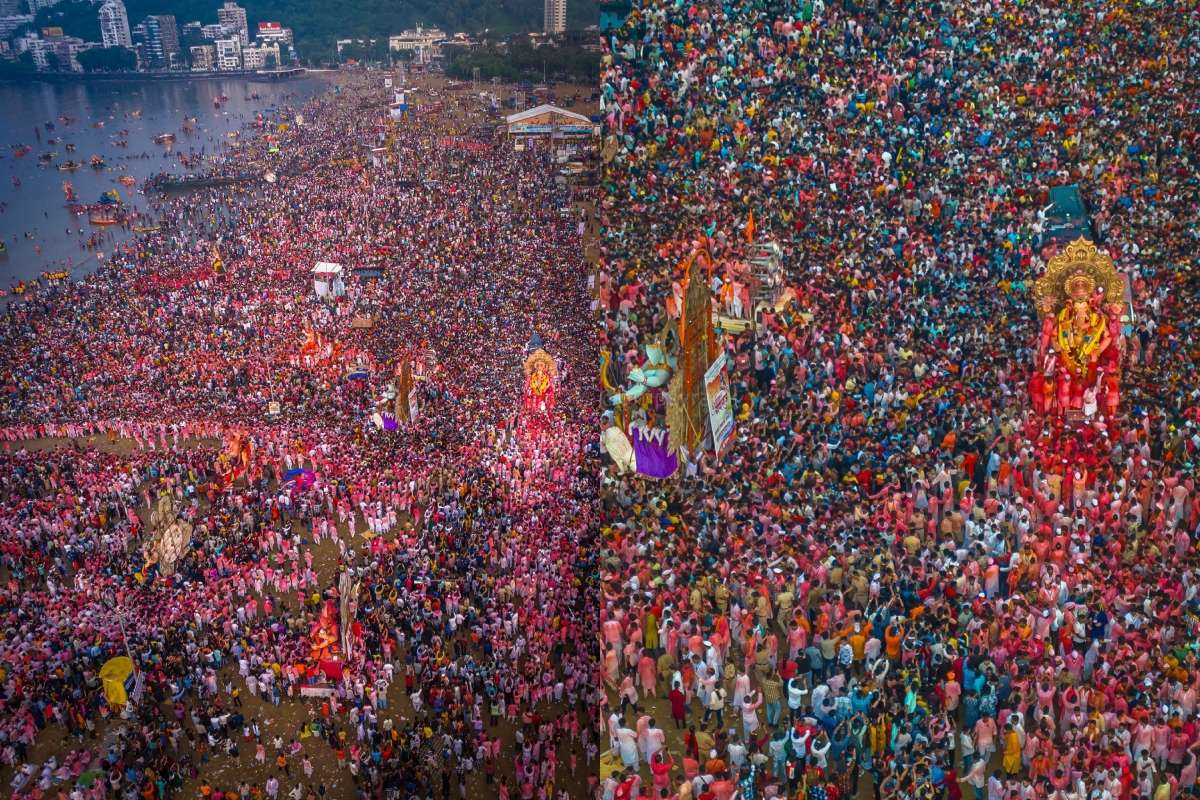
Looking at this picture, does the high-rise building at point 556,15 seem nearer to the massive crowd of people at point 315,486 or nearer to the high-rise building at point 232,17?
the massive crowd of people at point 315,486

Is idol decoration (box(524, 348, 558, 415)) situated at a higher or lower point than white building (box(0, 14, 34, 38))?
lower

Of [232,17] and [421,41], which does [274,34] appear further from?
[421,41]

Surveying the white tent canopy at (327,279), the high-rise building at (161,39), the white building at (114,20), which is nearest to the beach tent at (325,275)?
the white tent canopy at (327,279)

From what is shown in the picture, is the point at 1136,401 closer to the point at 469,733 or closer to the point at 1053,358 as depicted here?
the point at 1053,358

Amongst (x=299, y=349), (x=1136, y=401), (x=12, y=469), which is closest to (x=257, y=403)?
(x=299, y=349)

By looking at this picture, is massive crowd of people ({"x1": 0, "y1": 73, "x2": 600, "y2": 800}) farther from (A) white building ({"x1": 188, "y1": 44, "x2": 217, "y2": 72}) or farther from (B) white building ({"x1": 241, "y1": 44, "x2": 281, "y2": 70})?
(A) white building ({"x1": 188, "y1": 44, "x2": 217, "y2": 72})

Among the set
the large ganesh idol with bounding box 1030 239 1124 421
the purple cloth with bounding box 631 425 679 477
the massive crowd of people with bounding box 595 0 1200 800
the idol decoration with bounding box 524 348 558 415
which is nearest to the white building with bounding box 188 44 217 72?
the massive crowd of people with bounding box 595 0 1200 800

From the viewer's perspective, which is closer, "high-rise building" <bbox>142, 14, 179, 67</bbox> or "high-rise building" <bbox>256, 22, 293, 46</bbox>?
"high-rise building" <bbox>142, 14, 179, 67</bbox>
